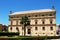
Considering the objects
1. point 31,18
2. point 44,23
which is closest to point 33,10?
point 31,18

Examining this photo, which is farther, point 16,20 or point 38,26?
point 16,20

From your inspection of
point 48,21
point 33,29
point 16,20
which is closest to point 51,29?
point 48,21

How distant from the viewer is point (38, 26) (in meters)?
61.2

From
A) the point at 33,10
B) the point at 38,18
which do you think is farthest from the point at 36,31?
the point at 33,10

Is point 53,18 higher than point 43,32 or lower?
higher

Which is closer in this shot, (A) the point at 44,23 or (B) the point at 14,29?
(A) the point at 44,23

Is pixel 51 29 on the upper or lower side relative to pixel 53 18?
lower

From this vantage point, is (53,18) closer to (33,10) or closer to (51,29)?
(51,29)

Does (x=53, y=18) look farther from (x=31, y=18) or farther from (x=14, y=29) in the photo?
(x=14, y=29)

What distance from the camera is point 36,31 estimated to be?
61.3 metres

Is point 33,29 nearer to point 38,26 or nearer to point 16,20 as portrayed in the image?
point 38,26

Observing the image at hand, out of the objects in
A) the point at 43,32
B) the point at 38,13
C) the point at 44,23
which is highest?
the point at 38,13

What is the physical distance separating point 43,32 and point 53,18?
7.00 m

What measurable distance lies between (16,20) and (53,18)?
54.5 ft
